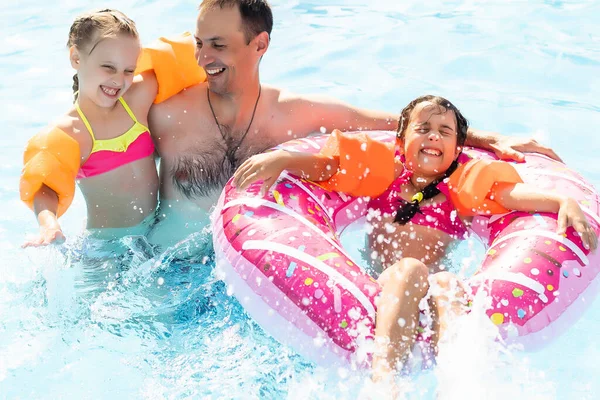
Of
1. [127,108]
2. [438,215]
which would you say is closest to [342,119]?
[438,215]

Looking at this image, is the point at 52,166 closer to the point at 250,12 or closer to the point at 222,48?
the point at 222,48

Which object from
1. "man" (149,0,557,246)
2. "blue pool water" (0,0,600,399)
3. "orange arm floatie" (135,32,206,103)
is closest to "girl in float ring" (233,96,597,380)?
"man" (149,0,557,246)

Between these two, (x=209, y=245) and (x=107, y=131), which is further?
(x=209, y=245)

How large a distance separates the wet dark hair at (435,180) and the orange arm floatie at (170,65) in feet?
3.55

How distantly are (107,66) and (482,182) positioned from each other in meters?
1.73

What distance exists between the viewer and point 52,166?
3295 mm

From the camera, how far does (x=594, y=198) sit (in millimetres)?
3402

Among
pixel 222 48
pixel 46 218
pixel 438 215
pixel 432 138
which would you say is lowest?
pixel 438 215

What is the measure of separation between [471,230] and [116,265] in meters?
1.67

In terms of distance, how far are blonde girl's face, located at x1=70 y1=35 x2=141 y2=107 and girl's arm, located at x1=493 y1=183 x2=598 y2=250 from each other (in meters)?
1.73

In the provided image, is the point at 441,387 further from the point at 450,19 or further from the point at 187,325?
A: the point at 450,19

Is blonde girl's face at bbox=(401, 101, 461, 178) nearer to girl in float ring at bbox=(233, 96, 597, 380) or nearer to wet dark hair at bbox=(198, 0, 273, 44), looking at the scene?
girl in float ring at bbox=(233, 96, 597, 380)

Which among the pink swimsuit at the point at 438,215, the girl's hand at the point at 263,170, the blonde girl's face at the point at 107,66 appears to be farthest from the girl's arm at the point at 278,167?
the blonde girl's face at the point at 107,66

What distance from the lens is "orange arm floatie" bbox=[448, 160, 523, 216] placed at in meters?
3.36
